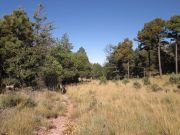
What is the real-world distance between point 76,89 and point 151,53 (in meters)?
23.8

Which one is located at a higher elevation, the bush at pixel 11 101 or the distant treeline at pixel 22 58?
the distant treeline at pixel 22 58

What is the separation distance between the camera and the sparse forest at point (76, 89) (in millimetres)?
6809

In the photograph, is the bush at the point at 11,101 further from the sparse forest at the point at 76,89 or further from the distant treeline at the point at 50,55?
the distant treeline at the point at 50,55

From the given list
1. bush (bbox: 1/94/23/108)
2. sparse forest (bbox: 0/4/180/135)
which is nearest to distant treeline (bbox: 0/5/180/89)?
sparse forest (bbox: 0/4/180/135)

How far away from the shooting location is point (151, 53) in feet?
133

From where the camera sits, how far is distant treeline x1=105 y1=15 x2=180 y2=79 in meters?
33.6

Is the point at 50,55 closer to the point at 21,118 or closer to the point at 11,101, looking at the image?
the point at 11,101

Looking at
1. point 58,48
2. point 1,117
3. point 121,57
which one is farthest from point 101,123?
point 121,57

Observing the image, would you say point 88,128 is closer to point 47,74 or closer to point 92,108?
point 92,108

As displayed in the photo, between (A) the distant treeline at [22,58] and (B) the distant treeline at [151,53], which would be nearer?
(A) the distant treeline at [22,58]

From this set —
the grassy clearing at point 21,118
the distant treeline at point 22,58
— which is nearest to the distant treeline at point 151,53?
the distant treeline at point 22,58

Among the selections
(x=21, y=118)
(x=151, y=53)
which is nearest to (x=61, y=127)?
(x=21, y=118)

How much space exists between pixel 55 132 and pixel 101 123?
165 cm

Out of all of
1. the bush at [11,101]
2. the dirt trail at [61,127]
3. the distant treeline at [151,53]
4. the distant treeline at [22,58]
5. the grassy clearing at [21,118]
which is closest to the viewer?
the grassy clearing at [21,118]
